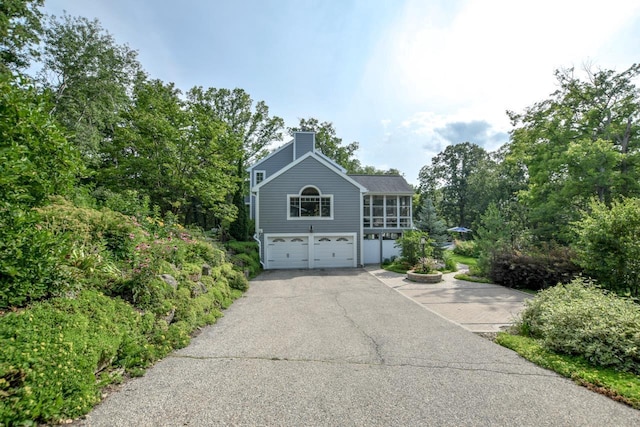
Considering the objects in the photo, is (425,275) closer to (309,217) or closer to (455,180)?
(309,217)

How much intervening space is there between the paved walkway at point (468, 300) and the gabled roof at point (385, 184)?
23.6ft

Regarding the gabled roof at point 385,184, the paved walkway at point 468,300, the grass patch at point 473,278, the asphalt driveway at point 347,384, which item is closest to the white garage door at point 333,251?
the paved walkway at point 468,300

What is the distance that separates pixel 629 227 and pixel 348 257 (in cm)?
1116

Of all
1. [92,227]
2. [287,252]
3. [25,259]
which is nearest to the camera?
[25,259]

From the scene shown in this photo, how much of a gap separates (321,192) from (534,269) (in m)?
10.3

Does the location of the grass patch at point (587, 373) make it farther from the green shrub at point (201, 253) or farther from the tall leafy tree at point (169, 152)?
the tall leafy tree at point (169, 152)

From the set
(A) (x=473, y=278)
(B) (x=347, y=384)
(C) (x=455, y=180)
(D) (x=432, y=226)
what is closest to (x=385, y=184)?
(D) (x=432, y=226)

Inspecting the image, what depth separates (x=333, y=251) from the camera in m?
16.2

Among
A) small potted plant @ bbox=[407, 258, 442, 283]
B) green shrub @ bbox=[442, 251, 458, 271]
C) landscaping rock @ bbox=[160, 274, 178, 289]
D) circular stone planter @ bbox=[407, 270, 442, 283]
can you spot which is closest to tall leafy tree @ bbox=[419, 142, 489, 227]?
green shrub @ bbox=[442, 251, 458, 271]

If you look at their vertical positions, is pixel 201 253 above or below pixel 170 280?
above

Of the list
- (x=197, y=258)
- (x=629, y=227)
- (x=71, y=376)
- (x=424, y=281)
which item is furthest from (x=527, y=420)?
(x=424, y=281)

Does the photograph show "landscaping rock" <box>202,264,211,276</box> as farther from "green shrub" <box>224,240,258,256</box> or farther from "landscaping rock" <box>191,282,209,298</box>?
"green shrub" <box>224,240,258,256</box>

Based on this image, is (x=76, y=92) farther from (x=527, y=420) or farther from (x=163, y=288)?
(x=527, y=420)

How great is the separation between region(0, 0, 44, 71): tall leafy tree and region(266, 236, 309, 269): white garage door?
13948 mm
